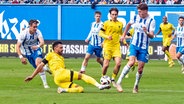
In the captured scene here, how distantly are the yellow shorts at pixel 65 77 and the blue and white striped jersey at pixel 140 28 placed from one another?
212 centimetres

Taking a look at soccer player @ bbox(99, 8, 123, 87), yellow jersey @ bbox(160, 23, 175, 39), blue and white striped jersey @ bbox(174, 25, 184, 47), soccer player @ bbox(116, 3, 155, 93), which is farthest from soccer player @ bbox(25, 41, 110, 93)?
yellow jersey @ bbox(160, 23, 175, 39)

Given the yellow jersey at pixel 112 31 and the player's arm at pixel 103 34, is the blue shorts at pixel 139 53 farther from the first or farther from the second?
the yellow jersey at pixel 112 31

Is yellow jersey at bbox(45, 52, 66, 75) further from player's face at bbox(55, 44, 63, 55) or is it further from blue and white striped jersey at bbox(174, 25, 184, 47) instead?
blue and white striped jersey at bbox(174, 25, 184, 47)

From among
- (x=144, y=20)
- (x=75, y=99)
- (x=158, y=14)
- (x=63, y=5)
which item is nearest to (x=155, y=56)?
(x=158, y=14)

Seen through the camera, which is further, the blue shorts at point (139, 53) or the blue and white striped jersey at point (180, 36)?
the blue and white striped jersey at point (180, 36)

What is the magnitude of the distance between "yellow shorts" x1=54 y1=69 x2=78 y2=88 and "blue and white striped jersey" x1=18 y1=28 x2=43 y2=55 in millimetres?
4088

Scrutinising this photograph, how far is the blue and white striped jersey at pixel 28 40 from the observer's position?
24875 millimetres

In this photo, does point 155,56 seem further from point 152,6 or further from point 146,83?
point 146,83

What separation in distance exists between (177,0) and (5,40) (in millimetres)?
10671

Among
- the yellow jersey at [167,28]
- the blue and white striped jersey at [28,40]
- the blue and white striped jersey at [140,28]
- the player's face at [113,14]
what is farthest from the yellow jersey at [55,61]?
the yellow jersey at [167,28]

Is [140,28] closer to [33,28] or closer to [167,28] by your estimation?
[33,28]

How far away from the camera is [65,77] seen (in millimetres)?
20766

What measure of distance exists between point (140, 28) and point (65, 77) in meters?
2.58

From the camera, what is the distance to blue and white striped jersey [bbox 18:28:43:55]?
979 inches
